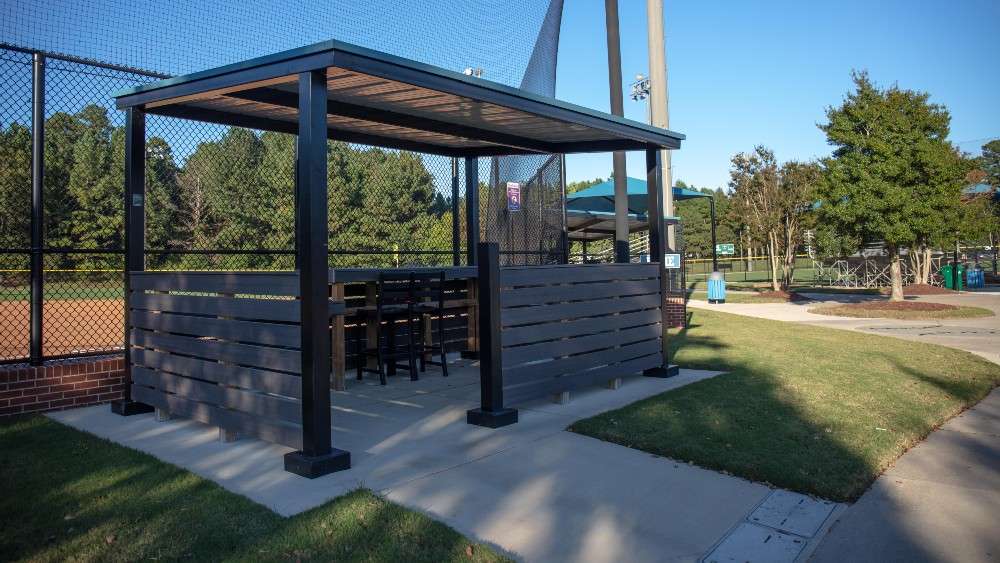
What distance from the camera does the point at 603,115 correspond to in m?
6.48

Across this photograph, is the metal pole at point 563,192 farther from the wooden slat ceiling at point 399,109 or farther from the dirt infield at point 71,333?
the dirt infield at point 71,333

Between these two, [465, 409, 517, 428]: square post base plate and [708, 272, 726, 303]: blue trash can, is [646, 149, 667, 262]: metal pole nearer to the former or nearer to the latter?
[465, 409, 517, 428]: square post base plate

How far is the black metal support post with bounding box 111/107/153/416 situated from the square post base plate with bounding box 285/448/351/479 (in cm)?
234

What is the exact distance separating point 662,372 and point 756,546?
4.37 meters

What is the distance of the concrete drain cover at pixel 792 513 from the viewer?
135 inches

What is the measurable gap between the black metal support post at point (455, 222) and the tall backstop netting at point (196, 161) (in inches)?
0.8

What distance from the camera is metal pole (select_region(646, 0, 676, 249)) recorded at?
15273mm

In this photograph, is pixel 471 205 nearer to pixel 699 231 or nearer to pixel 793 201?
pixel 793 201

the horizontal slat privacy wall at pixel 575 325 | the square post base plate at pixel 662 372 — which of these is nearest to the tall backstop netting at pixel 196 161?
the horizontal slat privacy wall at pixel 575 325

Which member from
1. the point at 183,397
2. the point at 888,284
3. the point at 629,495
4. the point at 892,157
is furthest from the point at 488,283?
the point at 888,284

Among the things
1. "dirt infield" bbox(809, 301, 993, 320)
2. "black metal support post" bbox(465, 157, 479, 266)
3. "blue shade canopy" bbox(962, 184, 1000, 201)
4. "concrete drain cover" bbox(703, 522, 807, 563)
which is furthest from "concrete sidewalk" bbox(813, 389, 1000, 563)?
"blue shade canopy" bbox(962, 184, 1000, 201)

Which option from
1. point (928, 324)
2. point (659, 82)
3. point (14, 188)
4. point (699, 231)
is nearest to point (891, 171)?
point (928, 324)

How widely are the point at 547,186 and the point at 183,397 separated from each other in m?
6.53

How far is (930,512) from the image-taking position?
11.9 ft
